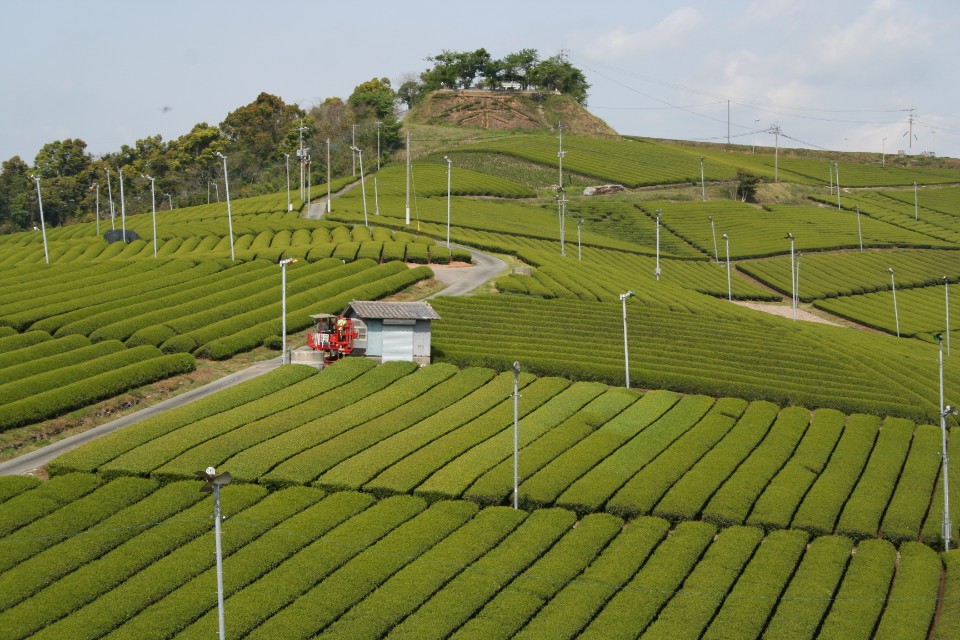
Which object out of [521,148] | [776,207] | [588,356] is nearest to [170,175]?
[521,148]

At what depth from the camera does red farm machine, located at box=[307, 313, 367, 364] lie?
5616 cm

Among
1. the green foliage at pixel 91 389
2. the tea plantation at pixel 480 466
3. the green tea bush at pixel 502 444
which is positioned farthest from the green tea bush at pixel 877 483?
the green foliage at pixel 91 389

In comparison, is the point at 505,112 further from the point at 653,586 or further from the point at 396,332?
the point at 653,586

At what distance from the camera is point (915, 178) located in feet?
556

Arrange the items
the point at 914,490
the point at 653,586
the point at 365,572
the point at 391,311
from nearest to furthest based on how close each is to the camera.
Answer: the point at 365,572 → the point at 653,586 → the point at 914,490 → the point at 391,311

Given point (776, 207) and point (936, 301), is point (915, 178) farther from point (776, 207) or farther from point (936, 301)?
point (936, 301)

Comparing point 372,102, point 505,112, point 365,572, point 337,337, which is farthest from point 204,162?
point 365,572

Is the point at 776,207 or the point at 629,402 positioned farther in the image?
the point at 776,207

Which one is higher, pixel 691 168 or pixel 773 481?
pixel 691 168

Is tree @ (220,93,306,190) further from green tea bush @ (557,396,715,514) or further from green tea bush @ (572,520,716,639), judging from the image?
green tea bush @ (572,520,716,639)

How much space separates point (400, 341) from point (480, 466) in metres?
15.2

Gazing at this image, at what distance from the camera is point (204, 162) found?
531ft

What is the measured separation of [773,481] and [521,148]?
11641cm

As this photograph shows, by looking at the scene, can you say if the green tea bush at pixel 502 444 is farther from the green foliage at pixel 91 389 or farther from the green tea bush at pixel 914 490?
the green foliage at pixel 91 389
